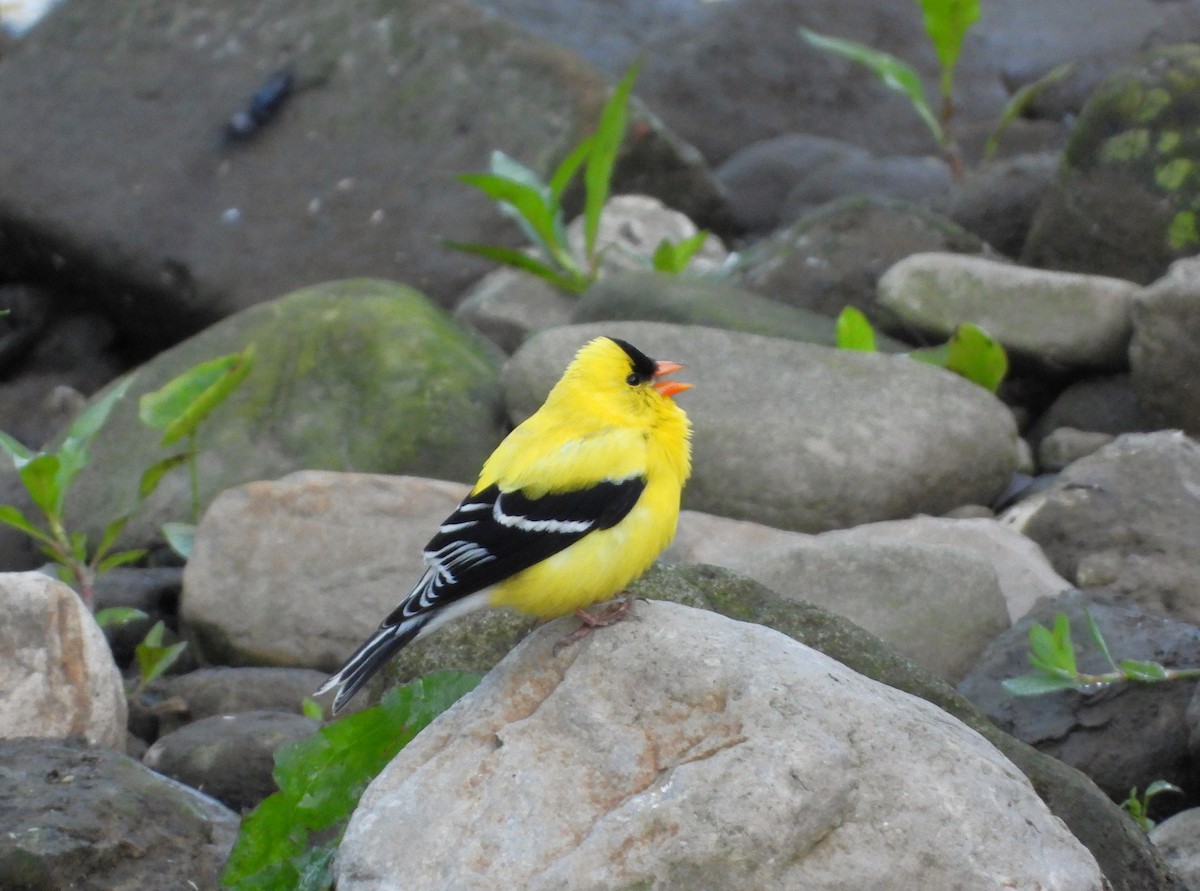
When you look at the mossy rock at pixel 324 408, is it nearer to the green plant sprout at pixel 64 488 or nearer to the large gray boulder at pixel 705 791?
the green plant sprout at pixel 64 488

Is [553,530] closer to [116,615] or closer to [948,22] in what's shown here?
[116,615]

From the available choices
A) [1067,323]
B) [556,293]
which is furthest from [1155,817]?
[556,293]

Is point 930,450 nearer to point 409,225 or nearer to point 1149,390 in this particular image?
point 1149,390

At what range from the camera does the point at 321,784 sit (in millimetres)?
3336

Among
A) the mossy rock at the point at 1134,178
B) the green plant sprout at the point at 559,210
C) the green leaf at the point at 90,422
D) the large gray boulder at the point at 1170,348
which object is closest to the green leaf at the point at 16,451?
the green leaf at the point at 90,422

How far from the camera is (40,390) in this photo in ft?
29.1

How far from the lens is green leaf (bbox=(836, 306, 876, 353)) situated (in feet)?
20.9

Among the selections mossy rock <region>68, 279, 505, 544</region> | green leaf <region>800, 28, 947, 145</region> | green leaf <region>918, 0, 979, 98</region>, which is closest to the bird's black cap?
mossy rock <region>68, 279, 505, 544</region>

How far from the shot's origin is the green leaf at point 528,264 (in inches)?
295

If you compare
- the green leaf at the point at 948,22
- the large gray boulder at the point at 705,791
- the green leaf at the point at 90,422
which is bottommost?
the green leaf at the point at 948,22

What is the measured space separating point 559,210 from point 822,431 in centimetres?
237

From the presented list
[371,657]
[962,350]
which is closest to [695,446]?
[962,350]

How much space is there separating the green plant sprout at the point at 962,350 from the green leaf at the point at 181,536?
8.43ft

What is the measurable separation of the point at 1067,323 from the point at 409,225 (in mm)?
3739
